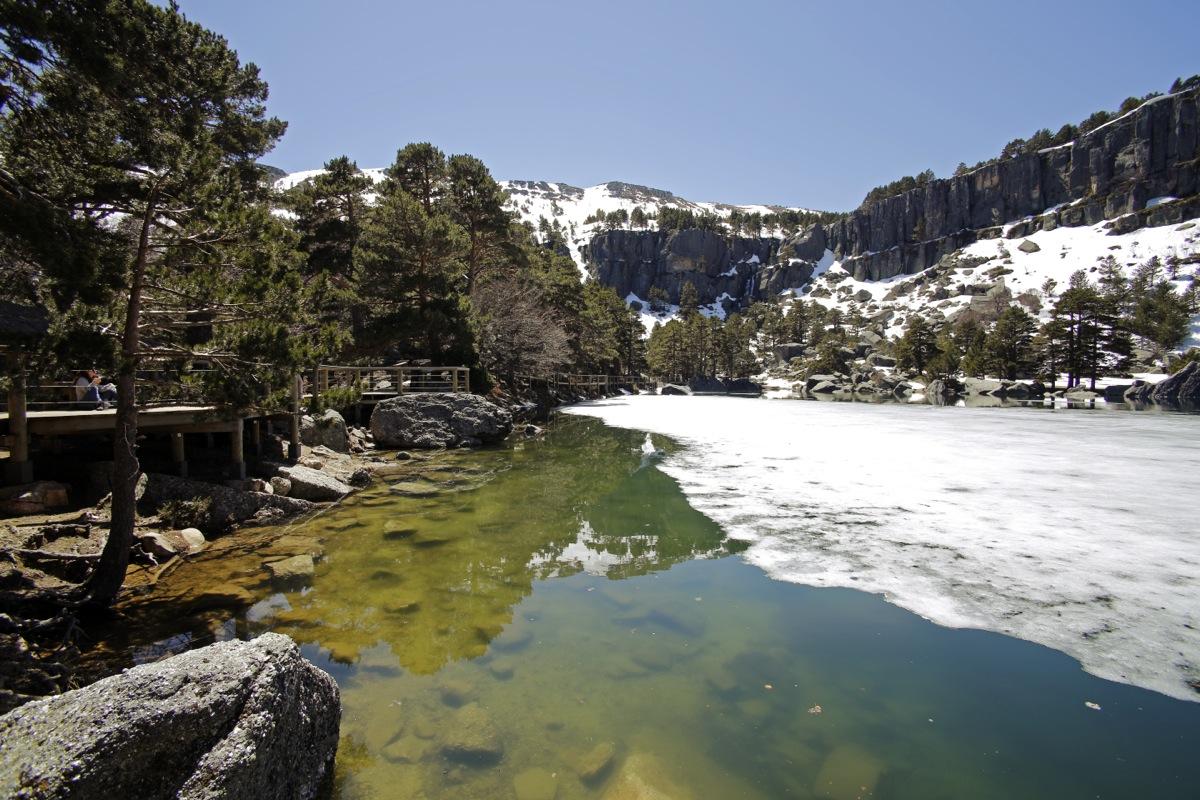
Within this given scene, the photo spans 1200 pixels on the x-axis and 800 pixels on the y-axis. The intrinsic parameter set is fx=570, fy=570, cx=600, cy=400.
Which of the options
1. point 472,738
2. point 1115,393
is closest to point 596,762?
point 472,738

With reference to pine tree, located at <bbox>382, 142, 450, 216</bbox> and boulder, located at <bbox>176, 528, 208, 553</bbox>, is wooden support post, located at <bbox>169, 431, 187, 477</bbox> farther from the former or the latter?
pine tree, located at <bbox>382, 142, 450, 216</bbox>

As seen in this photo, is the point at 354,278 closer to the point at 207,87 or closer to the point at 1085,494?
the point at 207,87

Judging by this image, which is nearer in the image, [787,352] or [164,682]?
[164,682]

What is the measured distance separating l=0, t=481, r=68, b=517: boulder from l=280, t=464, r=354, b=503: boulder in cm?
313

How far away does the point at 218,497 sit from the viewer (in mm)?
8633

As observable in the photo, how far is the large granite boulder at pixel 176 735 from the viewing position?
218 centimetres

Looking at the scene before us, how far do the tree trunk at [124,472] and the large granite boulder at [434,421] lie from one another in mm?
11285

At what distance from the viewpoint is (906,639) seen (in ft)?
15.6

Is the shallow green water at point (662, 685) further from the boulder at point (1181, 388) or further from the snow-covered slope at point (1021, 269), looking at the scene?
the snow-covered slope at point (1021, 269)

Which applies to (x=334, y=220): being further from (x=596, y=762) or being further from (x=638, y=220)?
(x=638, y=220)

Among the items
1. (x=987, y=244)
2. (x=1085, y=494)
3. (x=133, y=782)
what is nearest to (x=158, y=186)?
(x=133, y=782)

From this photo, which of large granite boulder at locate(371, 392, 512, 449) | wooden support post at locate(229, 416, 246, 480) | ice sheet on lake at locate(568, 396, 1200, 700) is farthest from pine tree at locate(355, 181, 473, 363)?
wooden support post at locate(229, 416, 246, 480)

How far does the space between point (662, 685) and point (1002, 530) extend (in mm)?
5859

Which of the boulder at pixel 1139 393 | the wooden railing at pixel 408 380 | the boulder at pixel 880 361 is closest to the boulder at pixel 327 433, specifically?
the wooden railing at pixel 408 380
